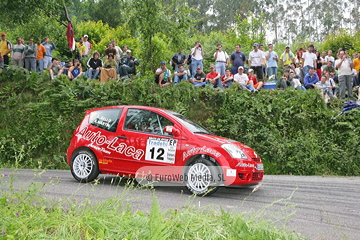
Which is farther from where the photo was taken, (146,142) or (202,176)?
(146,142)

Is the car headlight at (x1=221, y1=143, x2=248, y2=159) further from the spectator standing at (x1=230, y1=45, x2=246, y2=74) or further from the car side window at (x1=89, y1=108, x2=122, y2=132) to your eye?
the spectator standing at (x1=230, y1=45, x2=246, y2=74)

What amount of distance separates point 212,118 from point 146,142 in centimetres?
632

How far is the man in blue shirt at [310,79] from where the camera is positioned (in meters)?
19.0

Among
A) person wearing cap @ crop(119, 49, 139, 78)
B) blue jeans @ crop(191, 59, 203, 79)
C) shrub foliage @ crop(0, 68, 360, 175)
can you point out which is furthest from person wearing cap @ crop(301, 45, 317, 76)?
person wearing cap @ crop(119, 49, 139, 78)

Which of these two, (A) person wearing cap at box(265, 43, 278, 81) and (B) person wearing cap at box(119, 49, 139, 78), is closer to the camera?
(B) person wearing cap at box(119, 49, 139, 78)

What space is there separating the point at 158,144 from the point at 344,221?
3.98m

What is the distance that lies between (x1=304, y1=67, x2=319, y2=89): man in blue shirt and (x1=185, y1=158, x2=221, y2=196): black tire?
12181 millimetres

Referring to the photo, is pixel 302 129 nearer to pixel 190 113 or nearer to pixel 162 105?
pixel 190 113

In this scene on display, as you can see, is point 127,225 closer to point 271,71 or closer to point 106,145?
point 106,145

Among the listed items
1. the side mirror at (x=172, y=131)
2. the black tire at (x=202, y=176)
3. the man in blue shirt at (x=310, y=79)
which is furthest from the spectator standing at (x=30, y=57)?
the black tire at (x=202, y=176)

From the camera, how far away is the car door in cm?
877

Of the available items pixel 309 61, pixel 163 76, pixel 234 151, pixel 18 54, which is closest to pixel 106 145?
pixel 234 151

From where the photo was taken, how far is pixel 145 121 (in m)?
9.32

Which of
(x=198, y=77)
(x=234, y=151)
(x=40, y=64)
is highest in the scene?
(x=40, y=64)
